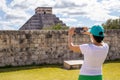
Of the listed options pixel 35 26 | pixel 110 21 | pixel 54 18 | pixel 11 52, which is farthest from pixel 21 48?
pixel 54 18

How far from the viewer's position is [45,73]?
36.3ft

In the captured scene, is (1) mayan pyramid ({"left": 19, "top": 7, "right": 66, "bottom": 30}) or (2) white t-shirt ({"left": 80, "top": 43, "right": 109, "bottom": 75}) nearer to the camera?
(2) white t-shirt ({"left": 80, "top": 43, "right": 109, "bottom": 75})

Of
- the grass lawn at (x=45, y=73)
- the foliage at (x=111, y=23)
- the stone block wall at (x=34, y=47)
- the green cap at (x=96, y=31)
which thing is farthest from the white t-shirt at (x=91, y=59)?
the foliage at (x=111, y=23)

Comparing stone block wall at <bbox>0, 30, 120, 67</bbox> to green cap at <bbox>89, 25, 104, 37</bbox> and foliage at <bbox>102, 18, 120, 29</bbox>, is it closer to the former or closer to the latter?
green cap at <bbox>89, 25, 104, 37</bbox>

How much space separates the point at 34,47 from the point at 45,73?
2.39 metres

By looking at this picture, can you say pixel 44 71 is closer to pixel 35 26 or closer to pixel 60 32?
pixel 60 32

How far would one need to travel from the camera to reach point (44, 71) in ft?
37.7

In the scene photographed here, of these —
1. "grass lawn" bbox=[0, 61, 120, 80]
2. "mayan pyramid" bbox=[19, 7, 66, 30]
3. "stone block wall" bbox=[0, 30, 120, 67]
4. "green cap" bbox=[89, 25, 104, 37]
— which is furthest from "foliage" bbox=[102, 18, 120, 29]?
"green cap" bbox=[89, 25, 104, 37]

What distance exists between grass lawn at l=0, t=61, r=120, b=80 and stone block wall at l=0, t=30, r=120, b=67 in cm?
56

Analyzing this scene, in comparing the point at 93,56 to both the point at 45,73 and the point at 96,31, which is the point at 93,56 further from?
the point at 45,73

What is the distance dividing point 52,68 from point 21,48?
1700 millimetres

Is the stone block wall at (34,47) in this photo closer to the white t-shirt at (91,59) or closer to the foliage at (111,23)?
the white t-shirt at (91,59)

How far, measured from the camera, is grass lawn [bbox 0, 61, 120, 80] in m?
10.2

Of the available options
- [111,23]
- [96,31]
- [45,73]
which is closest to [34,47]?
[45,73]
